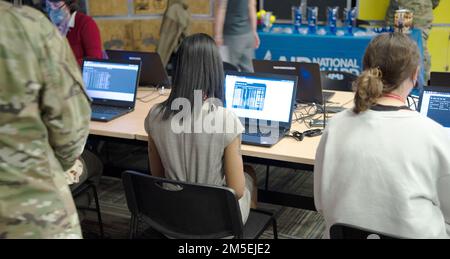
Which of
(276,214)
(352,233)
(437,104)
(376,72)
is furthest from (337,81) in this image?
(352,233)

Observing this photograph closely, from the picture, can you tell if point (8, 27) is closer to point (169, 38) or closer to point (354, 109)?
point (354, 109)

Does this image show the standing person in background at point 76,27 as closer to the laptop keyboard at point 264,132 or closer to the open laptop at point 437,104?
the laptop keyboard at point 264,132

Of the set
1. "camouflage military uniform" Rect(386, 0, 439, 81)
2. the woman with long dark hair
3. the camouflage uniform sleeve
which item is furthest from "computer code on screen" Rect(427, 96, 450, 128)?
"camouflage military uniform" Rect(386, 0, 439, 81)

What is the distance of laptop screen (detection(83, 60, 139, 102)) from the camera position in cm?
291

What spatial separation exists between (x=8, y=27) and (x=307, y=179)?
275 centimetres

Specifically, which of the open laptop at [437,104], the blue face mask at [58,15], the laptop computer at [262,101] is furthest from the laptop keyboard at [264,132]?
the blue face mask at [58,15]

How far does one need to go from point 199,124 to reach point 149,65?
1.57m

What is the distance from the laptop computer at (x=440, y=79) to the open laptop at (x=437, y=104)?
0.50 m

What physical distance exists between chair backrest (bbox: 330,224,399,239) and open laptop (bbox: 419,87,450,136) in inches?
40.1

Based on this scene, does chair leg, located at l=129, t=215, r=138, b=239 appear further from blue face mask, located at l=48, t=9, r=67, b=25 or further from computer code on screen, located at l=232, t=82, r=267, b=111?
blue face mask, located at l=48, t=9, r=67, b=25

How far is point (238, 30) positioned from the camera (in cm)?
400

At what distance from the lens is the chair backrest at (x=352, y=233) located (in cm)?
136

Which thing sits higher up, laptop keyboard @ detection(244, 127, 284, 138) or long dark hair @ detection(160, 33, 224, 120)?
long dark hair @ detection(160, 33, 224, 120)
